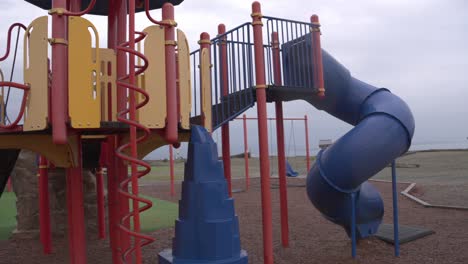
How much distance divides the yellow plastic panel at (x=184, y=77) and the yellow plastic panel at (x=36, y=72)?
137 cm

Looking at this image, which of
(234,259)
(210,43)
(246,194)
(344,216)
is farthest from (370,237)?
(246,194)

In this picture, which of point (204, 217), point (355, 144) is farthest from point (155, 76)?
point (355, 144)

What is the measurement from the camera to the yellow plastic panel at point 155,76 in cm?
445

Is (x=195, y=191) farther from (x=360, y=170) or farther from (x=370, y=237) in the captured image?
(x=370, y=237)

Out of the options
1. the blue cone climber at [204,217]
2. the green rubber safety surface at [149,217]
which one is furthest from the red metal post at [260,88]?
the green rubber safety surface at [149,217]

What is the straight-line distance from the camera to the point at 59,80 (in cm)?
396

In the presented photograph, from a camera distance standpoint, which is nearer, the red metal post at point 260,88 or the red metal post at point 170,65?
the red metal post at point 170,65

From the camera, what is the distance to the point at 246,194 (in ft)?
55.3

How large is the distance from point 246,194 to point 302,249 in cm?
932

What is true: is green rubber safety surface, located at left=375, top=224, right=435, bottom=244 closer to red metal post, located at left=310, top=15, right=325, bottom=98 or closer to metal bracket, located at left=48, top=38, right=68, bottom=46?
red metal post, located at left=310, top=15, right=325, bottom=98

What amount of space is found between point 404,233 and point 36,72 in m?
7.16

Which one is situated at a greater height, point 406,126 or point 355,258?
point 406,126

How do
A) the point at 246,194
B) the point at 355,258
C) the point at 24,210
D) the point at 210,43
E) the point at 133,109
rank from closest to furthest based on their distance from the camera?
the point at 133,109
the point at 210,43
the point at 355,258
the point at 24,210
the point at 246,194

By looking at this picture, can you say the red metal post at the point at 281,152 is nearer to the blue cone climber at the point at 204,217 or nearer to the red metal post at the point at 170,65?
the blue cone climber at the point at 204,217
